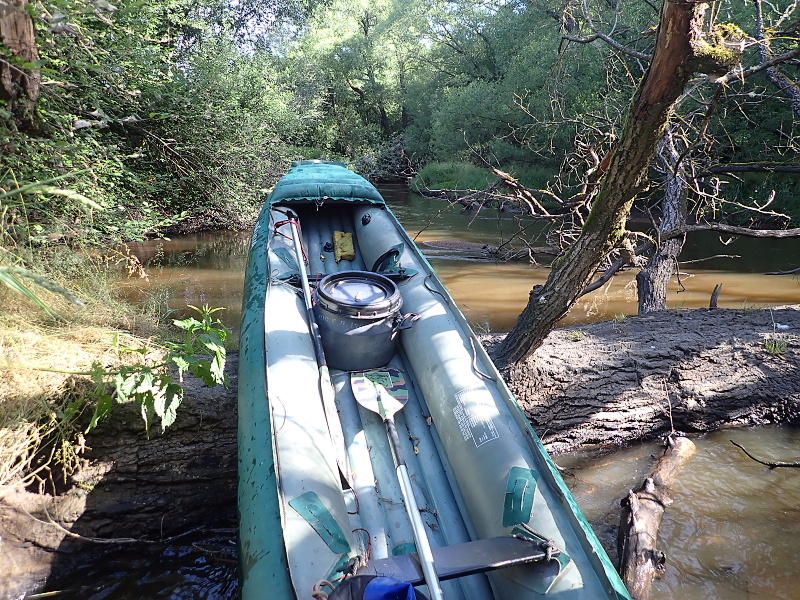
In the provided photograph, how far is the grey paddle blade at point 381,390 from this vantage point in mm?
2484

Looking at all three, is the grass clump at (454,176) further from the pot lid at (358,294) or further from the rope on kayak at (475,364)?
the rope on kayak at (475,364)

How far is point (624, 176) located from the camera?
261 cm

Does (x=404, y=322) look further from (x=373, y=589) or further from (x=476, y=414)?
(x=373, y=589)

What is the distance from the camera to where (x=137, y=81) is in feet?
18.0

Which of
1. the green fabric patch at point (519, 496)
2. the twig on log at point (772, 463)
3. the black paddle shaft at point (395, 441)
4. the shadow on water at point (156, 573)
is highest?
the green fabric patch at point (519, 496)

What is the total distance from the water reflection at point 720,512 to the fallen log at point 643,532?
19 cm

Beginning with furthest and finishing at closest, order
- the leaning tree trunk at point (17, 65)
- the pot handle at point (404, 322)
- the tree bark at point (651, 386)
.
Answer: the tree bark at point (651, 386), the pot handle at point (404, 322), the leaning tree trunk at point (17, 65)

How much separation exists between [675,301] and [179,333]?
550 centimetres

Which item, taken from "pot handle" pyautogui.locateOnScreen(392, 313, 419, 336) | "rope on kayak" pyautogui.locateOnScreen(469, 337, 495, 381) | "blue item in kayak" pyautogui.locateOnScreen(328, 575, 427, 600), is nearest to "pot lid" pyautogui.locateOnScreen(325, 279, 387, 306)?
"pot handle" pyautogui.locateOnScreen(392, 313, 419, 336)

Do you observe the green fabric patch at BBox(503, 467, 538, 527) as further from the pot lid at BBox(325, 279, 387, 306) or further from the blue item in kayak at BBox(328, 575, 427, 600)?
the pot lid at BBox(325, 279, 387, 306)

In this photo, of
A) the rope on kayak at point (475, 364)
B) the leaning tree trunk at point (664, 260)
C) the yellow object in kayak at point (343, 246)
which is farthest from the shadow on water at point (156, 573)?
the leaning tree trunk at point (664, 260)

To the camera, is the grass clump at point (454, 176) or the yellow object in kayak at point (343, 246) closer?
the yellow object in kayak at point (343, 246)

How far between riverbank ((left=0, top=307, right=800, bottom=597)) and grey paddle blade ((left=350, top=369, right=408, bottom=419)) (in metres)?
0.79

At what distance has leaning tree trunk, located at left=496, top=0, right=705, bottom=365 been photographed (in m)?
2.10
